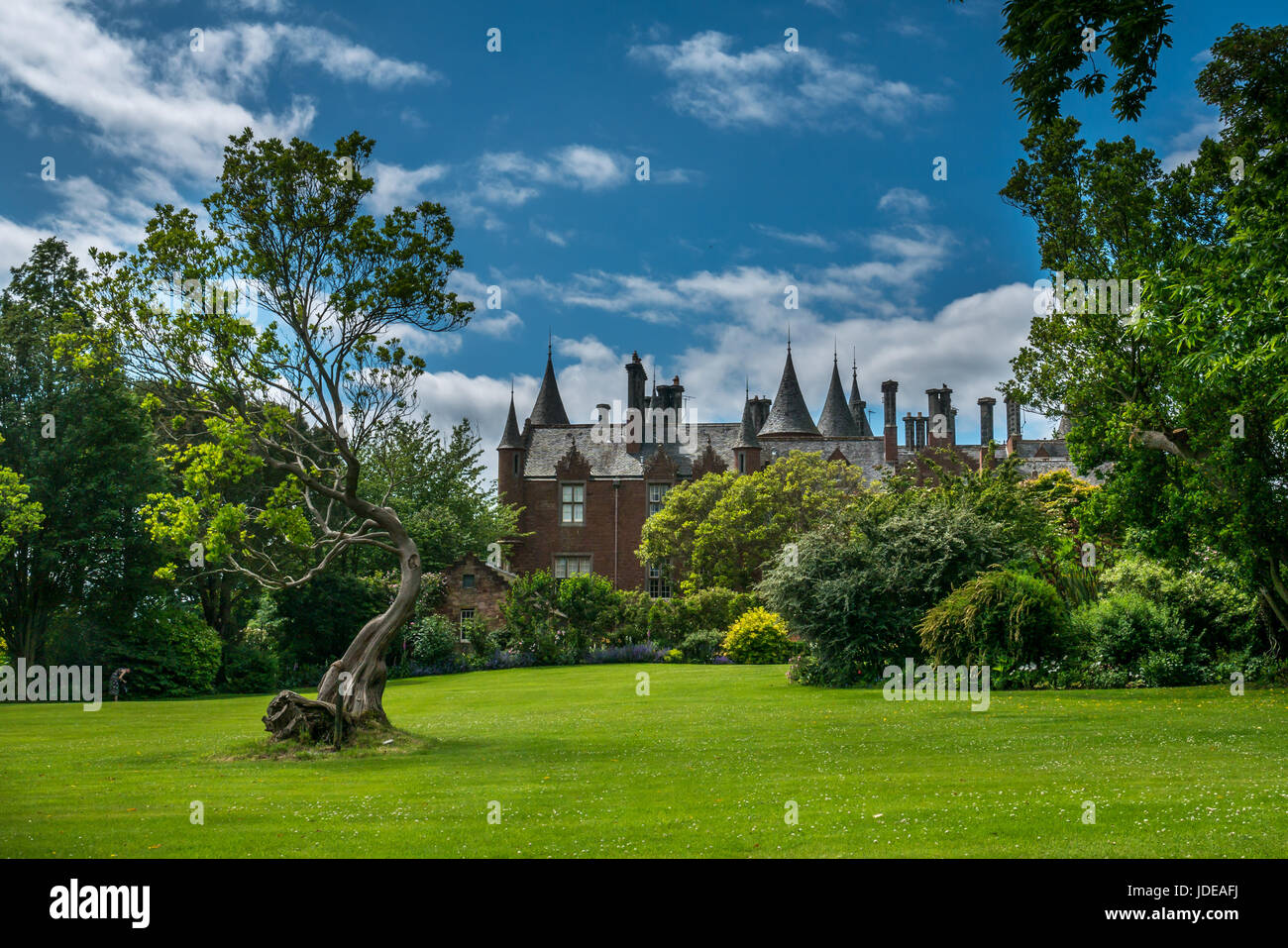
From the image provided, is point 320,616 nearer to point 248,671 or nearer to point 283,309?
point 248,671

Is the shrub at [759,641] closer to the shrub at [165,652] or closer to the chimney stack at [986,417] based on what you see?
the shrub at [165,652]

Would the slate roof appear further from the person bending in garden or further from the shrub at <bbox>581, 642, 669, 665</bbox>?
the person bending in garden

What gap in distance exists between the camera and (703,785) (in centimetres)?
1062

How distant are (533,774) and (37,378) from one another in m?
29.3

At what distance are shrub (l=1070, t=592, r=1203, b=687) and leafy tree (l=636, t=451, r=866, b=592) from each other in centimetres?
1878

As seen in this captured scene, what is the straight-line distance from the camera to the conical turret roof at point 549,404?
62.9 metres

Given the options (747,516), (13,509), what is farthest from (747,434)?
(13,509)

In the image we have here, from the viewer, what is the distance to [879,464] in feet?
195

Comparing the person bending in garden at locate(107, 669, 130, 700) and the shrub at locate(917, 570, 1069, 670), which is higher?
Answer: the shrub at locate(917, 570, 1069, 670)

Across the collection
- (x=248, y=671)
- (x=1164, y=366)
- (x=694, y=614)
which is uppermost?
(x=1164, y=366)

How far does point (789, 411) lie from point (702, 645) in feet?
89.3

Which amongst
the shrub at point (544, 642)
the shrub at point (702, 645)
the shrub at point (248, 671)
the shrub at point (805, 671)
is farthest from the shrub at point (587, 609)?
the shrub at point (805, 671)

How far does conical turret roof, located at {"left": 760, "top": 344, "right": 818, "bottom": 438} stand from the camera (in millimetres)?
61375

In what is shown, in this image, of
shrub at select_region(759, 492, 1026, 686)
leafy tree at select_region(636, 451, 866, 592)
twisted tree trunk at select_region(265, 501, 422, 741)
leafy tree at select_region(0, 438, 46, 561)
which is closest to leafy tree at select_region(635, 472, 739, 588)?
leafy tree at select_region(636, 451, 866, 592)
